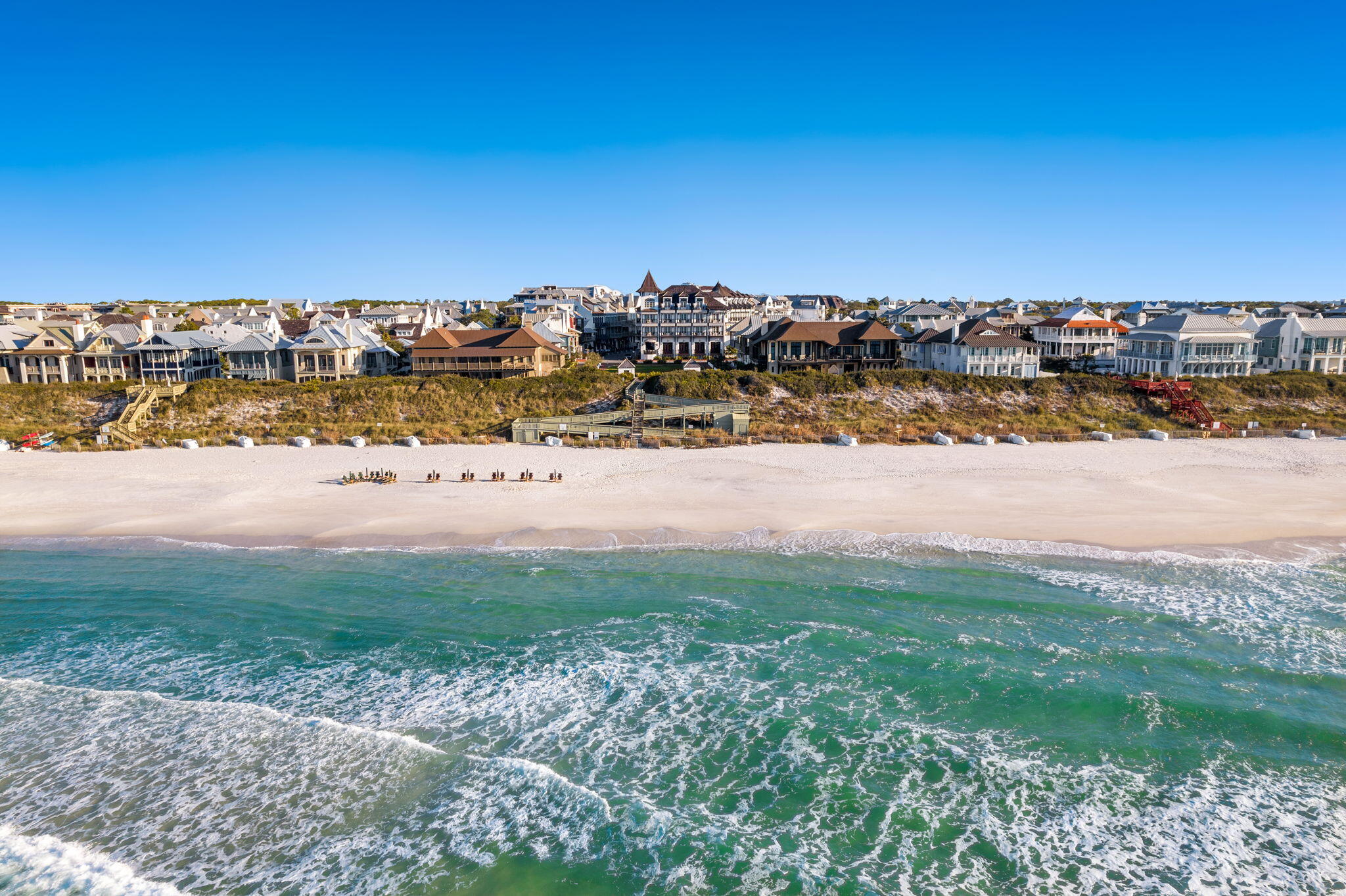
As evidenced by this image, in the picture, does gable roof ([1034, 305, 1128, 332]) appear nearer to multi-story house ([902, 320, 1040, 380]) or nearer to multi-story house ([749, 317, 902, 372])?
multi-story house ([902, 320, 1040, 380])

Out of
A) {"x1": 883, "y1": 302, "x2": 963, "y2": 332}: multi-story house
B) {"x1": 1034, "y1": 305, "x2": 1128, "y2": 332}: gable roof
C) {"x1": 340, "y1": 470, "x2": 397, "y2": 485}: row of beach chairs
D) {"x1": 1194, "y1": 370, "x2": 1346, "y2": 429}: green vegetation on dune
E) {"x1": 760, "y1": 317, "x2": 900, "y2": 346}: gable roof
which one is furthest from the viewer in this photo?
{"x1": 883, "y1": 302, "x2": 963, "y2": 332}: multi-story house

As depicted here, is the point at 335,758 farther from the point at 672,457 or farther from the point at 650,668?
the point at 672,457

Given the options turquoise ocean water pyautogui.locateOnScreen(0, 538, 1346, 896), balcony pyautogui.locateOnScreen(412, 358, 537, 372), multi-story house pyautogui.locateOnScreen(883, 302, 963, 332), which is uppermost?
multi-story house pyautogui.locateOnScreen(883, 302, 963, 332)

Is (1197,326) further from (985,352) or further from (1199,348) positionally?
(985,352)

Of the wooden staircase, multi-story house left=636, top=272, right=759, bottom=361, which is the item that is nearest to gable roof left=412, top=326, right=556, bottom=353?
the wooden staircase

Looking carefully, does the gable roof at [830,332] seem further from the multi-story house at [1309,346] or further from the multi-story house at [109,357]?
the multi-story house at [109,357]

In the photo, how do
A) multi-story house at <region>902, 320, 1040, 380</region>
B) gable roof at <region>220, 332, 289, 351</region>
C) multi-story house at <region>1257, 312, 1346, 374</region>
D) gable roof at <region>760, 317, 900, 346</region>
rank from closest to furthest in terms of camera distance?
gable roof at <region>220, 332, 289, 351</region> → multi-story house at <region>902, 320, 1040, 380</region> → multi-story house at <region>1257, 312, 1346, 374</region> → gable roof at <region>760, 317, 900, 346</region>
